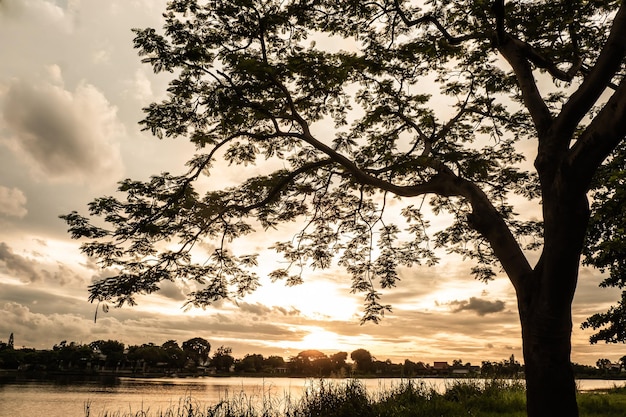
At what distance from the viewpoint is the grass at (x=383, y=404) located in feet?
31.7

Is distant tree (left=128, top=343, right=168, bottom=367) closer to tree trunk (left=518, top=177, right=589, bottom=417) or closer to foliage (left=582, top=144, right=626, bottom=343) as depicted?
foliage (left=582, top=144, right=626, bottom=343)

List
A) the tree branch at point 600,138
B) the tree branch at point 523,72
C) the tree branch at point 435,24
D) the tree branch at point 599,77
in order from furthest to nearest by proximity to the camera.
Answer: the tree branch at point 435,24, the tree branch at point 523,72, the tree branch at point 599,77, the tree branch at point 600,138

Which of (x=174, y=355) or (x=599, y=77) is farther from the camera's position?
(x=174, y=355)

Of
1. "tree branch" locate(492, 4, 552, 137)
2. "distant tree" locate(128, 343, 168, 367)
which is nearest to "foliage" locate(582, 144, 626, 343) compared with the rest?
"tree branch" locate(492, 4, 552, 137)

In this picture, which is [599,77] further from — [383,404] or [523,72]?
[383,404]

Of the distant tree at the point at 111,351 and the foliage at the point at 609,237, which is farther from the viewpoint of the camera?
the distant tree at the point at 111,351

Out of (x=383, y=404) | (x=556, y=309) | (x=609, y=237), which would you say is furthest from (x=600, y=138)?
(x=609, y=237)

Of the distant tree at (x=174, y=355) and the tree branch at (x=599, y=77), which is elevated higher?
the tree branch at (x=599, y=77)

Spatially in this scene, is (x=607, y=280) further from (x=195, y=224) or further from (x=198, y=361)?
(x=198, y=361)

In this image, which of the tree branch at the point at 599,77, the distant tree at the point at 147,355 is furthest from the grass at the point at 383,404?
the distant tree at the point at 147,355

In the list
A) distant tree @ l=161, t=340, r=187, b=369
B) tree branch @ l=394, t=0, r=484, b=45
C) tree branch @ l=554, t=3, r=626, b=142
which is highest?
tree branch @ l=394, t=0, r=484, b=45

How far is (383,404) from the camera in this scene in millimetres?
10445

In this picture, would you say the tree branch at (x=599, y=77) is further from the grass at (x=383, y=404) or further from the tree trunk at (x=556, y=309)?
the grass at (x=383, y=404)

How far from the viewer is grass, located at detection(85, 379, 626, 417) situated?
966cm
